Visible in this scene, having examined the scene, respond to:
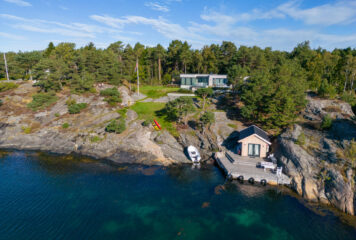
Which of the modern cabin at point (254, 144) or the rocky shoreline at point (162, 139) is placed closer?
the rocky shoreline at point (162, 139)

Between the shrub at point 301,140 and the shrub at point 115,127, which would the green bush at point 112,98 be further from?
the shrub at point 301,140

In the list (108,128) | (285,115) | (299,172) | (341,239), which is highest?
(285,115)

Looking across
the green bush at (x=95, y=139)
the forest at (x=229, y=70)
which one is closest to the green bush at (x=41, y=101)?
the forest at (x=229, y=70)

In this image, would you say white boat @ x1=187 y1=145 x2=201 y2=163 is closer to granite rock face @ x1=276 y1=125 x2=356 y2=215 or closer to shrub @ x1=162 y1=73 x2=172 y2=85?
granite rock face @ x1=276 y1=125 x2=356 y2=215

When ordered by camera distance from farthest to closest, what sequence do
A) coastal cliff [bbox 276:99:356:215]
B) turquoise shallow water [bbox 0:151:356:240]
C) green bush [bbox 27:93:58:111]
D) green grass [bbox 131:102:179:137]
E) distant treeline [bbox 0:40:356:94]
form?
distant treeline [bbox 0:40:356:94]
green bush [bbox 27:93:58:111]
green grass [bbox 131:102:179:137]
coastal cliff [bbox 276:99:356:215]
turquoise shallow water [bbox 0:151:356:240]

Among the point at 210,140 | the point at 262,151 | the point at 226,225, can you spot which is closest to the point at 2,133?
the point at 210,140

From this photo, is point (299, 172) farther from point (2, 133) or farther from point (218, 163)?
point (2, 133)

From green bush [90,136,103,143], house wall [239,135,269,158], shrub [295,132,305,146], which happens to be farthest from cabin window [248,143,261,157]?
green bush [90,136,103,143]
